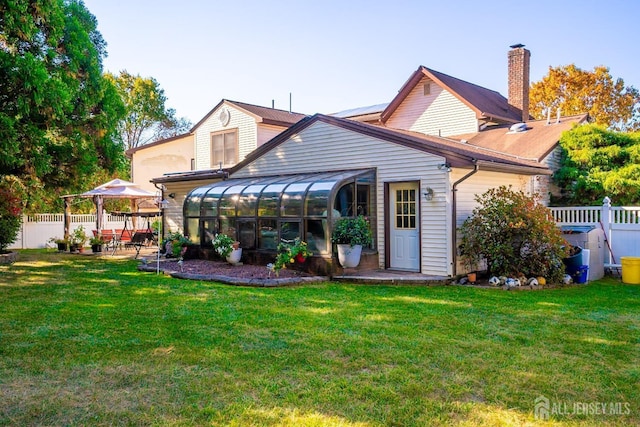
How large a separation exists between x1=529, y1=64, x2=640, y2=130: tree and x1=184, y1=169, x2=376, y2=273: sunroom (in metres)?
21.1

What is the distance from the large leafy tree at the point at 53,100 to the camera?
1062cm

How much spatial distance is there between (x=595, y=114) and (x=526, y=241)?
22.5 metres

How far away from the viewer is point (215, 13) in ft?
45.3

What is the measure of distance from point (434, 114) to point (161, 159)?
46.3 ft

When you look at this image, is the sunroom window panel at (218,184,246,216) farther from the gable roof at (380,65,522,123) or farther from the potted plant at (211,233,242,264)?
the gable roof at (380,65,522,123)

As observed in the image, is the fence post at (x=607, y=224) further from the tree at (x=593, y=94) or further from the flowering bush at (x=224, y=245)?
the tree at (x=593, y=94)

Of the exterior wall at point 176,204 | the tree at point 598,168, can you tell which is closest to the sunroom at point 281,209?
the exterior wall at point 176,204

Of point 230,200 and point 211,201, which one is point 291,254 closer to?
point 230,200

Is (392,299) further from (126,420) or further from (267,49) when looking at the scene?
(267,49)

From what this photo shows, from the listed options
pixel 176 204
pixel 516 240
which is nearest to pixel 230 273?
pixel 516 240

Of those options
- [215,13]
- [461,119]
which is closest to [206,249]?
[215,13]

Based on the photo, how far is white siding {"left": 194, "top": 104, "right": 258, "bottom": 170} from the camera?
751 inches

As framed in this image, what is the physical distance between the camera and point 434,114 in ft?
64.2

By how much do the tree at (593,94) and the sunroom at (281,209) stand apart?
69.3 ft
